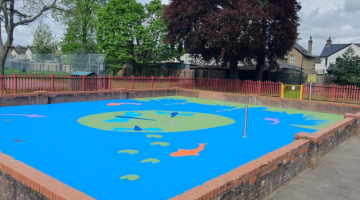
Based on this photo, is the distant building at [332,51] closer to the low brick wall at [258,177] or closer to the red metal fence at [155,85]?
the red metal fence at [155,85]

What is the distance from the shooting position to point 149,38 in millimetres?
32938

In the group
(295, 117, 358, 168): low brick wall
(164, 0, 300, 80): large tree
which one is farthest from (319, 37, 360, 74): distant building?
(295, 117, 358, 168): low brick wall

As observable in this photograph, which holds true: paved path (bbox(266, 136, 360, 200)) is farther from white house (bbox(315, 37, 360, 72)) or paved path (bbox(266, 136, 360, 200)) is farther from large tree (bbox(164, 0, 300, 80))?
white house (bbox(315, 37, 360, 72))

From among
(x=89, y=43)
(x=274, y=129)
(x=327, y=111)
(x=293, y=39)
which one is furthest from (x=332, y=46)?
(x=274, y=129)

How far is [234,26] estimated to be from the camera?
24156mm

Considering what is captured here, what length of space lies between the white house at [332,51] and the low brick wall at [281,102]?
2036 inches

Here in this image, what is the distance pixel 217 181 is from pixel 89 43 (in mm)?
40888

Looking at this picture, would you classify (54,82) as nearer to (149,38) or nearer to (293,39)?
(149,38)

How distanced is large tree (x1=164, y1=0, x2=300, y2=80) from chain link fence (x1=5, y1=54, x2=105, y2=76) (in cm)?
759

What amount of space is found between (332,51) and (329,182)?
2771 inches

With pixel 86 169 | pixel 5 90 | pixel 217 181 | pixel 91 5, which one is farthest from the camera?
pixel 91 5

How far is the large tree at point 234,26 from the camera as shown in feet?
79.9

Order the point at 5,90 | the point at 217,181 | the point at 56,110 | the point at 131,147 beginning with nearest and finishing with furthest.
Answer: the point at 217,181 < the point at 131,147 < the point at 56,110 < the point at 5,90

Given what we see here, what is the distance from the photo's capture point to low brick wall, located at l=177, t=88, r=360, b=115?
17.3 m
